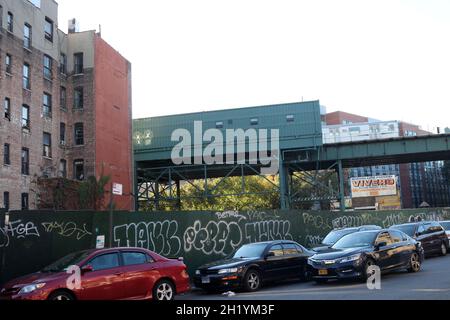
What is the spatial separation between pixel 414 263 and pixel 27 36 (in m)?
31.8

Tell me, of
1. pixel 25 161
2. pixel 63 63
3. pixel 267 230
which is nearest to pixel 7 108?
pixel 25 161

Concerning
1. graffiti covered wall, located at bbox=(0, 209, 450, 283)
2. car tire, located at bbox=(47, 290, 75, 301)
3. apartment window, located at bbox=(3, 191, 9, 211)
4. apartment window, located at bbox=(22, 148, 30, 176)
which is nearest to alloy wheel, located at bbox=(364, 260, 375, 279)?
graffiti covered wall, located at bbox=(0, 209, 450, 283)

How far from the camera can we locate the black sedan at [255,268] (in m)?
13.7

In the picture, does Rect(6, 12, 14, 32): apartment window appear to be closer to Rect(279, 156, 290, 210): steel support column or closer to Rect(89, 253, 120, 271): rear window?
Rect(279, 156, 290, 210): steel support column

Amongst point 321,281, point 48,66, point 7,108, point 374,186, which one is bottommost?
point 321,281

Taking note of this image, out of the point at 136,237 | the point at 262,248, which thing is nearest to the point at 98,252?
the point at 136,237

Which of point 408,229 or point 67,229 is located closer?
point 67,229

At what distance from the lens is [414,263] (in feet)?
51.3

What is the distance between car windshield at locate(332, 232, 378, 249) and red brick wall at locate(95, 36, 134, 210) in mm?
29808

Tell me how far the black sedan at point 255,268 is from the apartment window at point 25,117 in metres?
25.2

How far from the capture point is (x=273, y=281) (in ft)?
49.2

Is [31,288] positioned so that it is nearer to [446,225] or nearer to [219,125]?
[446,225]

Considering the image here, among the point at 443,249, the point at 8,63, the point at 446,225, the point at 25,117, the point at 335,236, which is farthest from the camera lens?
the point at 25,117
